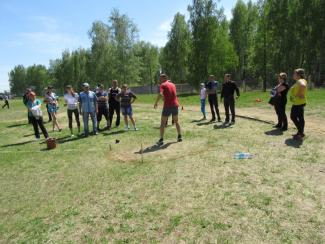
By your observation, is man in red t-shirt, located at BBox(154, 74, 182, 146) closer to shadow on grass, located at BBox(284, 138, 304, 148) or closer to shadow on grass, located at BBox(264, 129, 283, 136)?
shadow on grass, located at BBox(264, 129, 283, 136)

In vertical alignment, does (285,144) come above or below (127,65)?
below

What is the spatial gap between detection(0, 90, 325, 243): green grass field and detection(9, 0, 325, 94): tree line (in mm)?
34324

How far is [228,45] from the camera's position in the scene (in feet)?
156

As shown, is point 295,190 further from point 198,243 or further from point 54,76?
point 54,76

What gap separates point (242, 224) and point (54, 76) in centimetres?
10228

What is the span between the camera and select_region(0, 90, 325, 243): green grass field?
495cm

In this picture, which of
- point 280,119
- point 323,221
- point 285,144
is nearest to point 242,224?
point 323,221

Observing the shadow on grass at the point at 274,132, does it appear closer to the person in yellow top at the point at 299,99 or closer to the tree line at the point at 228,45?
the person in yellow top at the point at 299,99

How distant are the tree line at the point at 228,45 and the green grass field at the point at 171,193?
3432 centimetres

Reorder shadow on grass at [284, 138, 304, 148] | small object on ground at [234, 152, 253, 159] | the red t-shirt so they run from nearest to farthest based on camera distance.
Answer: small object on ground at [234, 152, 253, 159]
shadow on grass at [284, 138, 304, 148]
the red t-shirt

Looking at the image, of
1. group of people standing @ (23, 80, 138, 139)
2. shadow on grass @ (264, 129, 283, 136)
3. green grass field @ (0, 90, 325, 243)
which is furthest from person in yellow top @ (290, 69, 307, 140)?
group of people standing @ (23, 80, 138, 139)

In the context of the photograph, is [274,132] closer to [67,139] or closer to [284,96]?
[284,96]

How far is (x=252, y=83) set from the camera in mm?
64438

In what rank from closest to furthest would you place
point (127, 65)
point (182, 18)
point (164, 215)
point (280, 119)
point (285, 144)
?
point (164, 215)
point (285, 144)
point (280, 119)
point (127, 65)
point (182, 18)
